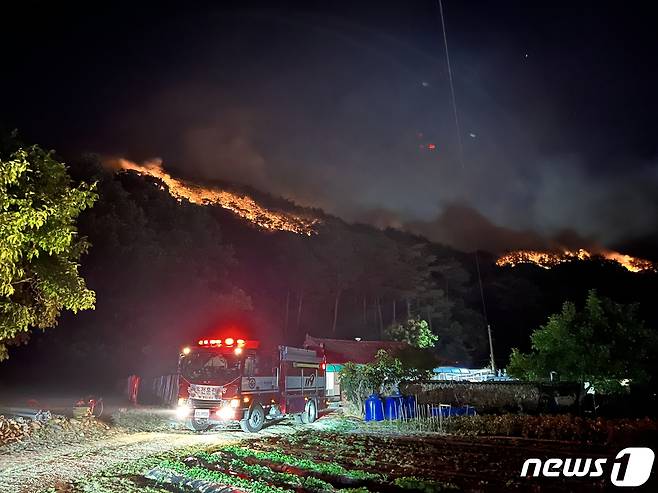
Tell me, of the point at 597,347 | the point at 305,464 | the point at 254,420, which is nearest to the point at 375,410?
the point at 254,420

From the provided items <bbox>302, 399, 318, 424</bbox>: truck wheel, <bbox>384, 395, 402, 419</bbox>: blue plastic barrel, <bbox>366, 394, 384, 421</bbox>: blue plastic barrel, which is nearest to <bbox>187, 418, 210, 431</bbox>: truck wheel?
<bbox>302, 399, 318, 424</bbox>: truck wheel

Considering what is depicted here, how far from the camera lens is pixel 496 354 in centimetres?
6500

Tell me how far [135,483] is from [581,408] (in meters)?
18.9

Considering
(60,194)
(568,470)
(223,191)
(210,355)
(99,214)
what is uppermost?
(223,191)

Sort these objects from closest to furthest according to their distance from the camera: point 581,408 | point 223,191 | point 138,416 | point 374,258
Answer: point 138,416 → point 581,408 → point 374,258 → point 223,191

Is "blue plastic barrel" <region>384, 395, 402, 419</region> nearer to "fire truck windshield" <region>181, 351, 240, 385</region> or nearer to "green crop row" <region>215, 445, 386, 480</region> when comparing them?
"fire truck windshield" <region>181, 351, 240, 385</region>

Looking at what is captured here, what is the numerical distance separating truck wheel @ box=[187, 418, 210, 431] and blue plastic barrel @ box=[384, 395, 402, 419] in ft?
26.7

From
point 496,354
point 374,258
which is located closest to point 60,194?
point 374,258

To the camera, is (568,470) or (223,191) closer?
(568,470)

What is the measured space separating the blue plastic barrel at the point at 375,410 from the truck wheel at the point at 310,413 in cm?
224

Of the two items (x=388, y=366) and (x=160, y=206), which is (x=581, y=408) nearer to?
(x=388, y=366)
